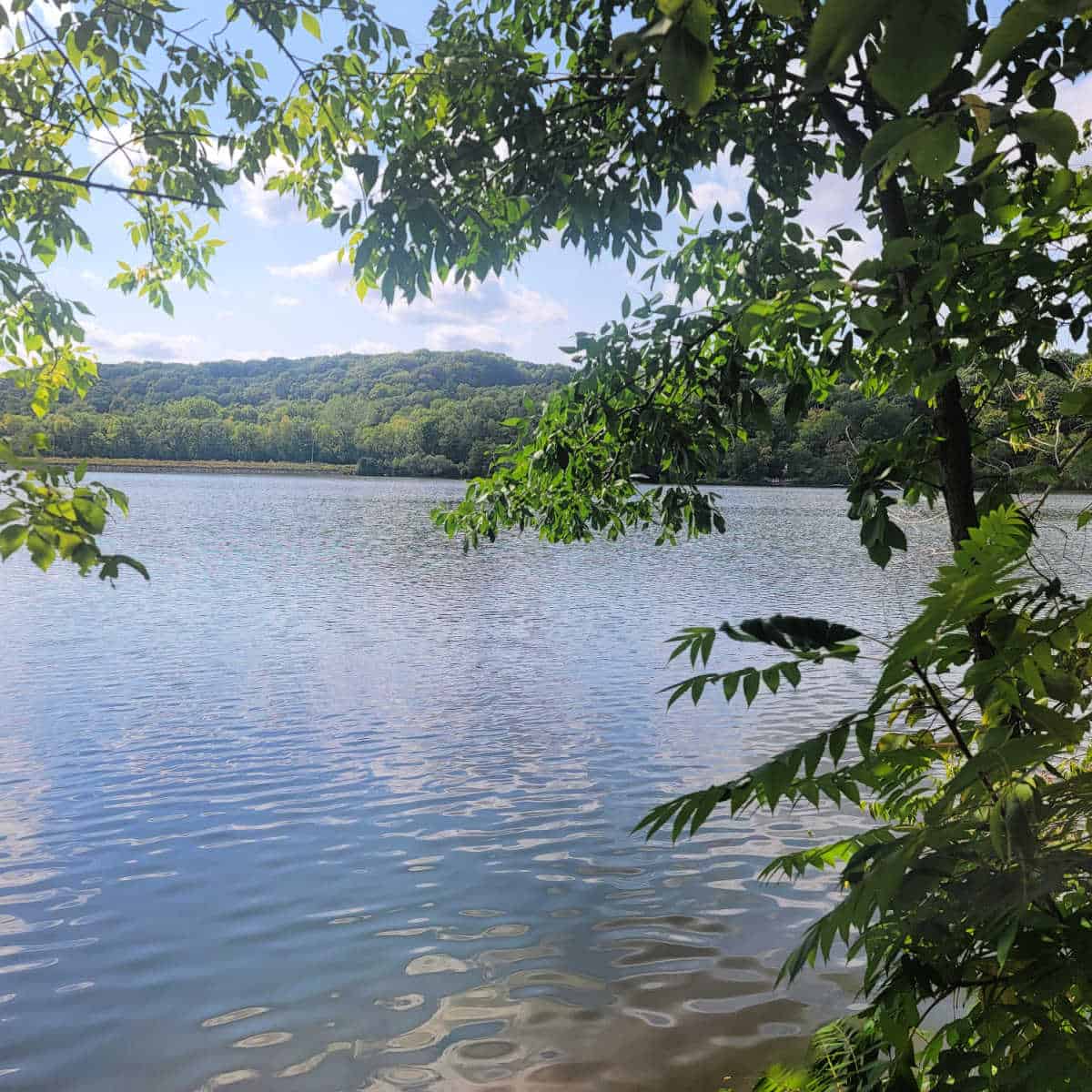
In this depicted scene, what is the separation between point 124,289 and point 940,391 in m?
5.58

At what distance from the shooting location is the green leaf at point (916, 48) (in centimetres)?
68

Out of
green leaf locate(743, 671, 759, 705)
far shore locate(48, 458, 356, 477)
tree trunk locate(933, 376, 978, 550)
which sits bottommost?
green leaf locate(743, 671, 759, 705)

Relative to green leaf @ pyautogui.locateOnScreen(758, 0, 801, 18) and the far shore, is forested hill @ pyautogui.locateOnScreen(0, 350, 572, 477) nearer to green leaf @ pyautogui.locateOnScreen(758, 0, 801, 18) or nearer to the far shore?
the far shore

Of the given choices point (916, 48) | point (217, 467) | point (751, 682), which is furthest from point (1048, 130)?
point (217, 467)

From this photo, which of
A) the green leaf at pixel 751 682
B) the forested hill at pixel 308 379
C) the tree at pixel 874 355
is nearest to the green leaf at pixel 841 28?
the tree at pixel 874 355

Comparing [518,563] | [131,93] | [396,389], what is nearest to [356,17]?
[131,93]

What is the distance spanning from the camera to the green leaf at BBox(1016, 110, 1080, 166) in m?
1.00

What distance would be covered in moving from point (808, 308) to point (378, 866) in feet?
18.1

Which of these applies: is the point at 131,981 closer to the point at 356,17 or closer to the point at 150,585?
the point at 356,17

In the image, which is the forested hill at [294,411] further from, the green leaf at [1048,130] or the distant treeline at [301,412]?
the green leaf at [1048,130]

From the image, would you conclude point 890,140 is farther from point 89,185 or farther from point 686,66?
point 89,185

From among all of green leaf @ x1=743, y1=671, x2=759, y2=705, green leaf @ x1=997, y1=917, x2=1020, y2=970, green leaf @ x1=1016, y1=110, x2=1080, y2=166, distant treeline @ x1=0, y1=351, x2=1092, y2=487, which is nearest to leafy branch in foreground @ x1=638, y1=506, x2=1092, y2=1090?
green leaf @ x1=997, y1=917, x2=1020, y2=970

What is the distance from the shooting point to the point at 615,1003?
484 centimetres

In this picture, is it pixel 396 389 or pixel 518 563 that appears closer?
pixel 518 563
